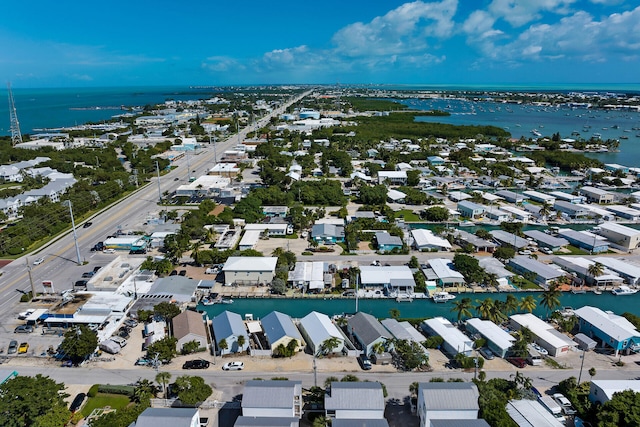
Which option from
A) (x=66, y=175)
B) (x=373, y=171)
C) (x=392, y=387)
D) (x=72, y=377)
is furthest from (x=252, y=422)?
(x=66, y=175)

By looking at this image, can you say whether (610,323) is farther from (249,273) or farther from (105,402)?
(105,402)

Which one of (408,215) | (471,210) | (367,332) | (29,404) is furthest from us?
(408,215)

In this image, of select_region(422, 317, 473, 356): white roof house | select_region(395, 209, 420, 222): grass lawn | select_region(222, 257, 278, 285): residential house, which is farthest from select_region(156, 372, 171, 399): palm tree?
select_region(395, 209, 420, 222): grass lawn

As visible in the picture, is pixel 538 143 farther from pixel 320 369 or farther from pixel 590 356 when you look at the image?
pixel 320 369

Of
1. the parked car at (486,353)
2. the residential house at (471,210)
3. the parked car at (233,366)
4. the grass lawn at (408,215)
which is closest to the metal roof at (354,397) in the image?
the parked car at (233,366)

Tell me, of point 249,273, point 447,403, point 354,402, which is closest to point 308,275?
point 249,273
